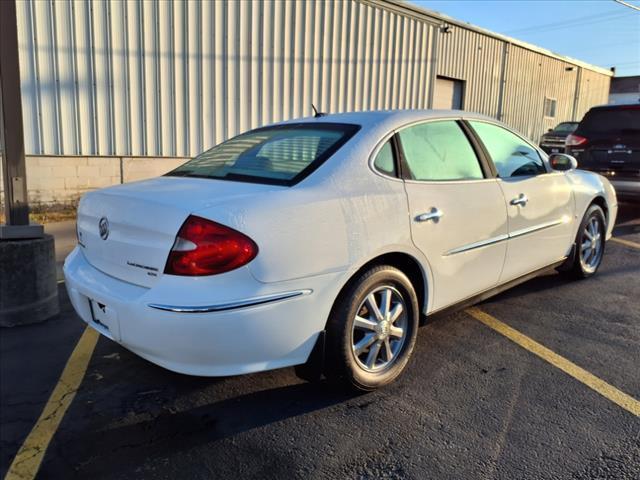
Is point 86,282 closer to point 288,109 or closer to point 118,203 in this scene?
point 118,203

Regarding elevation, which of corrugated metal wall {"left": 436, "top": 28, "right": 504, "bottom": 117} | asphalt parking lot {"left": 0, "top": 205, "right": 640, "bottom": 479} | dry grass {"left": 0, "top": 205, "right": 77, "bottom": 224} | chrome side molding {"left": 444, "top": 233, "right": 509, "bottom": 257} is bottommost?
asphalt parking lot {"left": 0, "top": 205, "right": 640, "bottom": 479}

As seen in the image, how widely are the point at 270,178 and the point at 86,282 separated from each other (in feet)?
3.66

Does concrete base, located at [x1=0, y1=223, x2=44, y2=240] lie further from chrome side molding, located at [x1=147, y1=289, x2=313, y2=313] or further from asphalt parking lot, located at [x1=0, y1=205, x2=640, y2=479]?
chrome side molding, located at [x1=147, y1=289, x2=313, y2=313]

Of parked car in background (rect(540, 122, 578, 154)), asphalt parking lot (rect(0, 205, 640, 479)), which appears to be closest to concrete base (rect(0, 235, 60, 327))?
asphalt parking lot (rect(0, 205, 640, 479))

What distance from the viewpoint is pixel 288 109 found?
1067 cm

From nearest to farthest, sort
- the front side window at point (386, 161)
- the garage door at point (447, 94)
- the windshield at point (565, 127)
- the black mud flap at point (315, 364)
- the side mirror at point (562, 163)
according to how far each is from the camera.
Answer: the black mud flap at point (315, 364) → the front side window at point (386, 161) → the side mirror at point (562, 163) → the garage door at point (447, 94) → the windshield at point (565, 127)

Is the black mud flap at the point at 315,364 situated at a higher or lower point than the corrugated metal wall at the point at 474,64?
lower

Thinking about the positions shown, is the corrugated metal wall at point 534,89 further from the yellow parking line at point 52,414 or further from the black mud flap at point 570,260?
the yellow parking line at point 52,414

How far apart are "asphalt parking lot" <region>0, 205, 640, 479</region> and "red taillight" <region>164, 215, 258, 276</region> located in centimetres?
86

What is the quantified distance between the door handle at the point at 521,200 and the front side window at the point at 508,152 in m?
0.17

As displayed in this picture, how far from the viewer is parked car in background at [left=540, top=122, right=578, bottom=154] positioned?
17.8m

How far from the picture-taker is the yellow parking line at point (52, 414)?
2.32 m

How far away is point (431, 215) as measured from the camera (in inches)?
120

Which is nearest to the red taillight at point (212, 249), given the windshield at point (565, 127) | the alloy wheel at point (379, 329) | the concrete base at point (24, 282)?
the alloy wheel at point (379, 329)
